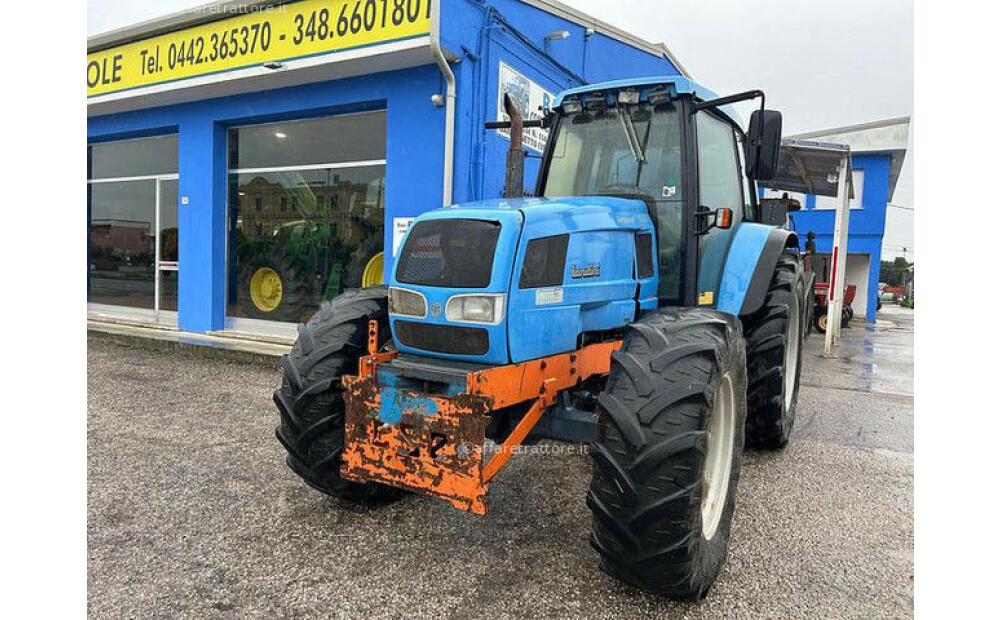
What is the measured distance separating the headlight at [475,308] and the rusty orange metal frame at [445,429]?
8.9 inches

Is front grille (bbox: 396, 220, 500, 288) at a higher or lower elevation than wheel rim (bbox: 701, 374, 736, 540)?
higher

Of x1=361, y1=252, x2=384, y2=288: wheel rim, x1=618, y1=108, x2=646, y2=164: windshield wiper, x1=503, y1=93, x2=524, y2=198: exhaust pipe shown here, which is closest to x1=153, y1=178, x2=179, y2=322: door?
x1=361, y1=252, x2=384, y2=288: wheel rim

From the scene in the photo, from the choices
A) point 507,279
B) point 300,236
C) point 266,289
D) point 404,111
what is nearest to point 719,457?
point 507,279

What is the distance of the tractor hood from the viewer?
9.29 ft

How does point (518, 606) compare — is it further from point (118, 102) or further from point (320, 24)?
point (118, 102)

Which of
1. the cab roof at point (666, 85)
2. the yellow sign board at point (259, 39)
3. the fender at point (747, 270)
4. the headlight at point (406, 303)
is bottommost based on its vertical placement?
the headlight at point (406, 303)

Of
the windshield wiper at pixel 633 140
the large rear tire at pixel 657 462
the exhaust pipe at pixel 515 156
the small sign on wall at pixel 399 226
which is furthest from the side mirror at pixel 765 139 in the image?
the small sign on wall at pixel 399 226

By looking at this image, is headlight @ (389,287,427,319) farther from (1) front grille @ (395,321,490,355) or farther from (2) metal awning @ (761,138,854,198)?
(2) metal awning @ (761,138,854,198)

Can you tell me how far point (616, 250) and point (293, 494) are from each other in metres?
2.26

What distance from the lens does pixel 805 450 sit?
4859mm

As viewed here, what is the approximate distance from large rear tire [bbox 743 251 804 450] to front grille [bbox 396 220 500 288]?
229cm

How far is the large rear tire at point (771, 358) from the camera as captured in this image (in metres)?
4.27

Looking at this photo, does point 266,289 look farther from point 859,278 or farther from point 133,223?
point 859,278

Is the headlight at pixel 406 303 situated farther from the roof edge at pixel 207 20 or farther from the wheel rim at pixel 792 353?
the roof edge at pixel 207 20
